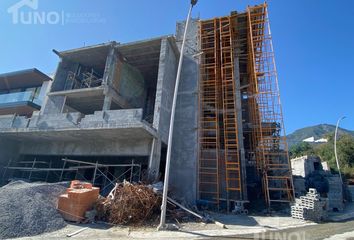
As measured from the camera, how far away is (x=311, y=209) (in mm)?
10344

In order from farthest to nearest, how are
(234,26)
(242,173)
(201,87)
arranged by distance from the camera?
(234,26) < (201,87) < (242,173)

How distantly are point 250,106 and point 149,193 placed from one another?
41.0ft

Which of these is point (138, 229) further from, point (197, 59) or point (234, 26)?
point (234, 26)

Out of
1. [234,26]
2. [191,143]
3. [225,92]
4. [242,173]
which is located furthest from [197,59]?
[242,173]

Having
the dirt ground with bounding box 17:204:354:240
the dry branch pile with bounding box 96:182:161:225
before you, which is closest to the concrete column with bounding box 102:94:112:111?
the dry branch pile with bounding box 96:182:161:225

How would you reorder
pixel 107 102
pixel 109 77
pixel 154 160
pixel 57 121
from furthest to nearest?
pixel 109 77 < pixel 107 102 < pixel 57 121 < pixel 154 160

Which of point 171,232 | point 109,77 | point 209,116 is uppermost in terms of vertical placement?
point 109,77

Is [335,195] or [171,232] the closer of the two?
[171,232]

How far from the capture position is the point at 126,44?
53.7ft

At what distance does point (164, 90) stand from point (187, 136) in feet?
11.9

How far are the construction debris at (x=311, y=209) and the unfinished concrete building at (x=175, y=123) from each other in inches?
110

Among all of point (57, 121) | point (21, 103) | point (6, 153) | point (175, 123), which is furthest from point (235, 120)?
point (21, 103)

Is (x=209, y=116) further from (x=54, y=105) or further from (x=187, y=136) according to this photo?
(x=54, y=105)

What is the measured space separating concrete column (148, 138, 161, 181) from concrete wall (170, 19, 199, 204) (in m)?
1.92
